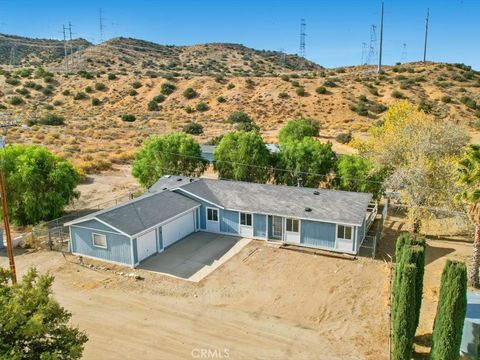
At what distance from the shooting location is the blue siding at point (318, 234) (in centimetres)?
2566

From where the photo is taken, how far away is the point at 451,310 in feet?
44.3

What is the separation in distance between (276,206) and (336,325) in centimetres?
1021

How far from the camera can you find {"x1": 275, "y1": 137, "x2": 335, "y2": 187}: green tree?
34125mm

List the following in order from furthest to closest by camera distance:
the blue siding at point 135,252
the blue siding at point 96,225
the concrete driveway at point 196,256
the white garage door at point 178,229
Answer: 1. the white garage door at point 178,229
2. the blue siding at point 96,225
3. the blue siding at point 135,252
4. the concrete driveway at point 196,256

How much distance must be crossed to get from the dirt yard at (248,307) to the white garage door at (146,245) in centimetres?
152

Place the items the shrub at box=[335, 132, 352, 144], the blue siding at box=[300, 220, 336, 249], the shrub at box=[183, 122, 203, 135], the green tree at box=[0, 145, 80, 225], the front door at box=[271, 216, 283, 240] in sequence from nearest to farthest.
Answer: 1. the blue siding at box=[300, 220, 336, 249]
2. the front door at box=[271, 216, 283, 240]
3. the green tree at box=[0, 145, 80, 225]
4. the shrub at box=[335, 132, 352, 144]
5. the shrub at box=[183, 122, 203, 135]

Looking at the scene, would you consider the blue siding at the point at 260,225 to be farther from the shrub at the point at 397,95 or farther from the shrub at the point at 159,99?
the shrub at the point at 159,99

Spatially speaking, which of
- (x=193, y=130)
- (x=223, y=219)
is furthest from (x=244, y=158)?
(x=193, y=130)

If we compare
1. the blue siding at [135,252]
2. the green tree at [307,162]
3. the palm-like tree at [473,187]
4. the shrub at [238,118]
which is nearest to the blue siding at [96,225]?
the blue siding at [135,252]

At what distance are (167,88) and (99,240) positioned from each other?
70378 millimetres

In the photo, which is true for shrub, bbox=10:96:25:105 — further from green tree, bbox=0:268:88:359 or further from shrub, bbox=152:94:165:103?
green tree, bbox=0:268:88:359

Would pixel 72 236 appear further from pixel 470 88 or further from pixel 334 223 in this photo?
pixel 470 88

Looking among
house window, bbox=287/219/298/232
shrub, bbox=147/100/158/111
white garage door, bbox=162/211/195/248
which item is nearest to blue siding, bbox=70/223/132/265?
white garage door, bbox=162/211/195/248

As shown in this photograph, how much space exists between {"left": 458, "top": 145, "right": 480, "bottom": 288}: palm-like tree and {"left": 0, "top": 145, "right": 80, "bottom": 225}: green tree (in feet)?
82.1
